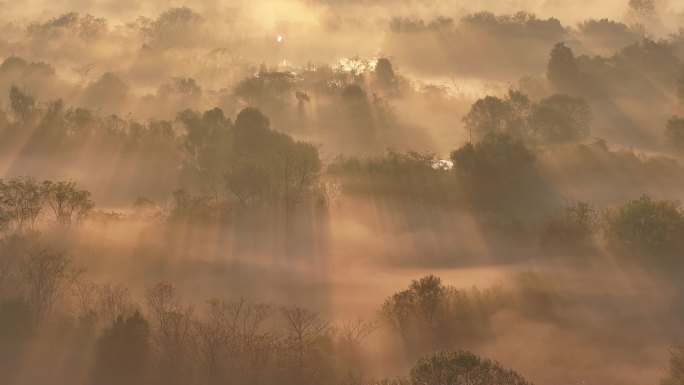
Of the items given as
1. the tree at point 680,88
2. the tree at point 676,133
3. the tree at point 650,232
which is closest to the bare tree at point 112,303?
the tree at point 650,232

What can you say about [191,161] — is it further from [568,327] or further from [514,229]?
[568,327]

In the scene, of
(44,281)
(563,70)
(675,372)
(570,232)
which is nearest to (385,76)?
(563,70)

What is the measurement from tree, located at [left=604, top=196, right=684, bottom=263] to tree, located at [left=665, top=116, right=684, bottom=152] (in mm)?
→ 49131

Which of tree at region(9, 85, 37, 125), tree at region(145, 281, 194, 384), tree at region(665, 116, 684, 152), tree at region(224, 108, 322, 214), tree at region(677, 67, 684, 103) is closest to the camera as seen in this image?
tree at region(145, 281, 194, 384)

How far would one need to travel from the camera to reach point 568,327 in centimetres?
4947

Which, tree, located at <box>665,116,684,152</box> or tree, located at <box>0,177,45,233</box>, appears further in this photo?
tree, located at <box>665,116,684,152</box>

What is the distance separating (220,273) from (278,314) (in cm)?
1011

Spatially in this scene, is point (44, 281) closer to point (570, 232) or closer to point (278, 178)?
point (278, 178)

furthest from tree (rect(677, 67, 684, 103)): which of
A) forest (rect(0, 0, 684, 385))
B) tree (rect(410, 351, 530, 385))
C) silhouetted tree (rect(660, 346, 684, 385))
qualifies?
tree (rect(410, 351, 530, 385))

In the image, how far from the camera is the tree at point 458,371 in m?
30.8

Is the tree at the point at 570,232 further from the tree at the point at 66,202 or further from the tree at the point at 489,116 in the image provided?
the tree at the point at 66,202

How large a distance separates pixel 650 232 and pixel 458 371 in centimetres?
3702

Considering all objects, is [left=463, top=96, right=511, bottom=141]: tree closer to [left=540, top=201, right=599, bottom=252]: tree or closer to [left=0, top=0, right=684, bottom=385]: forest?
[left=0, top=0, right=684, bottom=385]: forest

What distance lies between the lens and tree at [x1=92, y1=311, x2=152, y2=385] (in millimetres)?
41656
